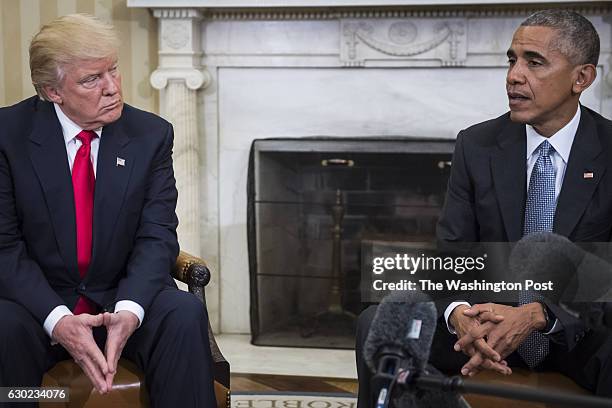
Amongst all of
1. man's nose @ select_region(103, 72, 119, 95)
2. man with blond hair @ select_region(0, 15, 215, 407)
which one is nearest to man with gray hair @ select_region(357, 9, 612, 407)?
man with blond hair @ select_region(0, 15, 215, 407)

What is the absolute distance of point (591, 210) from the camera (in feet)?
7.25

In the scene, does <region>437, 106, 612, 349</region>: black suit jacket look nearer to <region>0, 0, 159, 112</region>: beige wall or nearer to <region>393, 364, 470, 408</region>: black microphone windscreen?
<region>393, 364, 470, 408</region>: black microphone windscreen

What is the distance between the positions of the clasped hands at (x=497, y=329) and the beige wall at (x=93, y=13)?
8.48 feet

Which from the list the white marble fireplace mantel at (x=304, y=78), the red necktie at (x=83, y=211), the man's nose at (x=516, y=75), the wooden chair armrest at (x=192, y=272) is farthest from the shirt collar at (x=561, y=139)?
the white marble fireplace mantel at (x=304, y=78)

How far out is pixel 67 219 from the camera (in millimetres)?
2330

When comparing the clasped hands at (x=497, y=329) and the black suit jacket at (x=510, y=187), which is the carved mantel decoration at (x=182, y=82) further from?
the clasped hands at (x=497, y=329)

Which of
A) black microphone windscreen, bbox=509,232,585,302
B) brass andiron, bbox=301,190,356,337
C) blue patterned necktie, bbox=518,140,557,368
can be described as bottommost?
brass andiron, bbox=301,190,356,337

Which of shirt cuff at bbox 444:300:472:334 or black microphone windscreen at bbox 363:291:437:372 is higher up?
black microphone windscreen at bbox 363:291:437:372

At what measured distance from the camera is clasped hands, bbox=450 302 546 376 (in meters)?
2.03

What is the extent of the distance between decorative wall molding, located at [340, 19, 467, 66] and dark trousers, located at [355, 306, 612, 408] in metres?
2.16

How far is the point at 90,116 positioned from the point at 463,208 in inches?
37.2

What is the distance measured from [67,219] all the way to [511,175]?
1.08 m

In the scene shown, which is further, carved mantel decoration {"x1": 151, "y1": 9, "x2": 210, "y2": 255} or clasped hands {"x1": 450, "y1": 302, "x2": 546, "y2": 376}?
carved mantel decoration {"x1": 151, "y1": 9, "x2": 210, "y2": 255}

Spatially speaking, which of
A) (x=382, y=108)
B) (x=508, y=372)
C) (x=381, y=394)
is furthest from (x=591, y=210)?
(x=382, y=108)
